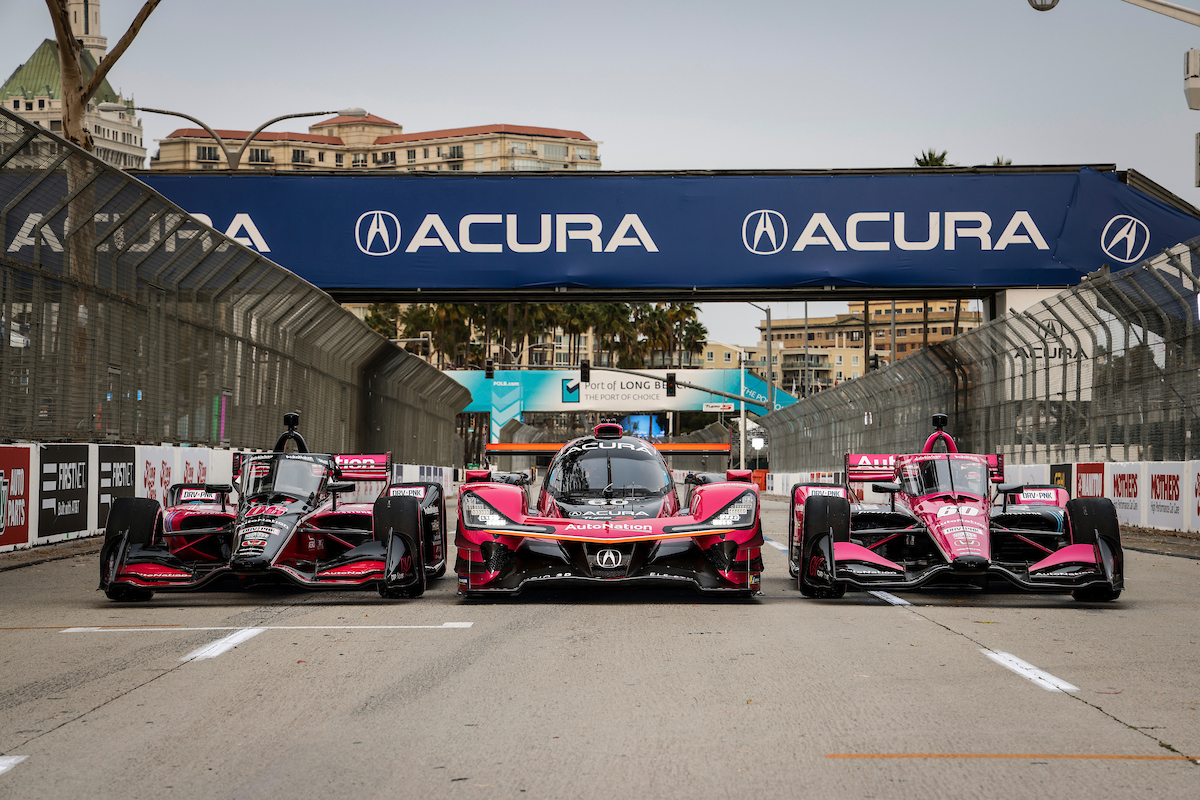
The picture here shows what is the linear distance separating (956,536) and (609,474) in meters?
2.90

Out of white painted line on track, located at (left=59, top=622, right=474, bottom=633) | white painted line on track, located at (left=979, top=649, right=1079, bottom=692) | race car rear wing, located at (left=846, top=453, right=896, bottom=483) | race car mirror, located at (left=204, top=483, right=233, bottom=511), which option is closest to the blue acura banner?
race car rear wing, located at (left=846, top=453, right=896, bottom=483)

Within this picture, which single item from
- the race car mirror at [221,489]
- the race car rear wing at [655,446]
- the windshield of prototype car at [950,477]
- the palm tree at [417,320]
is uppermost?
the palm tree at [417,320]

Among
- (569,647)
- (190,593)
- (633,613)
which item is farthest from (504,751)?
(190,593)

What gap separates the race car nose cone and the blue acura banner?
16596 mm

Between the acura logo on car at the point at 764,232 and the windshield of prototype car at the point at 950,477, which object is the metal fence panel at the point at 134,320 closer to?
the acura logo on car at the point at 764,232

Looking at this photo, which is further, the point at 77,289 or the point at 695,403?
the point at 695,403

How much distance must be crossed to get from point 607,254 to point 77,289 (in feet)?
41.5

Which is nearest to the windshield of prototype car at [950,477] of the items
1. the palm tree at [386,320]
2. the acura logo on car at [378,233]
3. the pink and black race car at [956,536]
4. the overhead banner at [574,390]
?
the pink and black race car at [956,536]

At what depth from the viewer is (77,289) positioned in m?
14.2

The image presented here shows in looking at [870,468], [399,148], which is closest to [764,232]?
[870,468]

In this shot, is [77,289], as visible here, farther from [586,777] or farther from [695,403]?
[695,403]

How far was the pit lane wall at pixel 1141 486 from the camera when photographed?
1641 cm

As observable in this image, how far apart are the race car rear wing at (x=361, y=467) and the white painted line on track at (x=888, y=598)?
404cm

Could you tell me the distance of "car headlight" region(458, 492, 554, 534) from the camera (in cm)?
924
